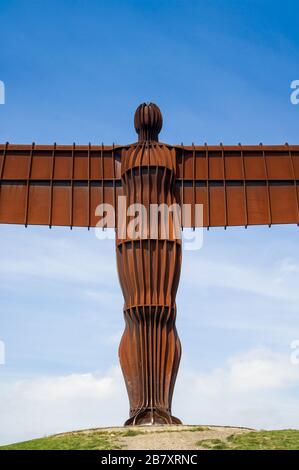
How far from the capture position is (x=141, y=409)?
88.8 feet

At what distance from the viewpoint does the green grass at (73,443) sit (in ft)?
77.5

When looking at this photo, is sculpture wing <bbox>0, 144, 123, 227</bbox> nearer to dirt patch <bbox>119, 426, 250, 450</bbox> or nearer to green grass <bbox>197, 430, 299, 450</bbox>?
dirt patch <bbox>119, 426, 250, 450</bbox>

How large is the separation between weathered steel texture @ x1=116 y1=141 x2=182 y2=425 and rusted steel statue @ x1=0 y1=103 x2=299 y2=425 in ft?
0.14

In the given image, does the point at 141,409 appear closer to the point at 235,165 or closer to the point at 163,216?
the point at 163,216

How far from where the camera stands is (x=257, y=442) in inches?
937

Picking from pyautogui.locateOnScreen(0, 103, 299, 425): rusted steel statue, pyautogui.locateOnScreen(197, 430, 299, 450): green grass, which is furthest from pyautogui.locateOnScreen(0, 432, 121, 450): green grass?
pyautogui.locateOnScreen(0, 103, 299, 425): rusted steel statue

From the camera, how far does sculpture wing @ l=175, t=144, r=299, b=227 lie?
100 ft

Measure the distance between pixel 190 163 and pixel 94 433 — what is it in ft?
37.3

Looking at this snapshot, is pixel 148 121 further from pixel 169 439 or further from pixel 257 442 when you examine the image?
pixel 257 442

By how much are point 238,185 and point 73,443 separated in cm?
1232

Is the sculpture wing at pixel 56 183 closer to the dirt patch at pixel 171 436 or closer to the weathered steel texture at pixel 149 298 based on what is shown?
the weathered steel texture at pixel 149 298

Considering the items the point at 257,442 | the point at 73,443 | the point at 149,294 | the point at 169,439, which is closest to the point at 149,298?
the point at 149,294

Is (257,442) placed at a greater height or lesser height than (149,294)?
lesser

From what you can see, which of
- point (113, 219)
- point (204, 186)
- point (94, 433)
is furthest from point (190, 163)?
point (94, 433)
